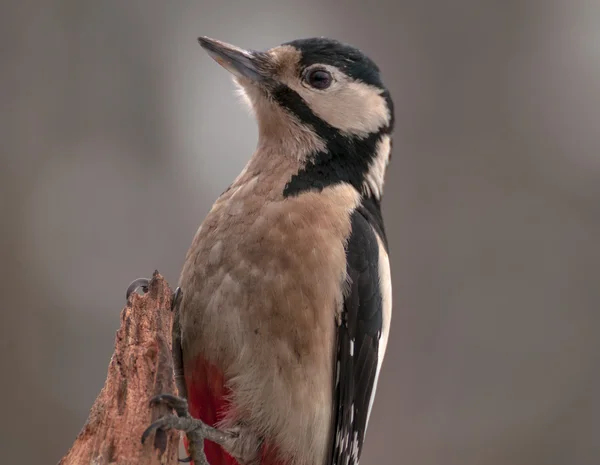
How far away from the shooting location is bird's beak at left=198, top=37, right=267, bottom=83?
2262 mm

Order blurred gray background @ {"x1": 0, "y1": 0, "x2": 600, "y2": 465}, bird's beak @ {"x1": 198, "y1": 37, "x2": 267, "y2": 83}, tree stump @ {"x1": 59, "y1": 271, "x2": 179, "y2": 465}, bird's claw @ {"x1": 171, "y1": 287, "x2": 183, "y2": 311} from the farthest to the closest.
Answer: blurred gray background @ {"x1": 0, "y1": 0, "x2": 600, "y2": 465}, bird's beak @ {"x1": 198, "y1": 37, "x2": 267, "y2": 83}, bird's claw @ {"x1": 171, "y1": 287, "x2": 183, "y2": 311}, tree stump @ {"x1": 59, "y1": 271, "x2": 179, "y2": 465}

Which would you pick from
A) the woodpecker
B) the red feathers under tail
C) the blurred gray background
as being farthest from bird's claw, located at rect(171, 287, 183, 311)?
the blurred gray background

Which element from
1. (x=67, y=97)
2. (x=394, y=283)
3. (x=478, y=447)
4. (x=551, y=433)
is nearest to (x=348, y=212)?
(x=394, y=283)

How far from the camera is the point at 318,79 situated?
233 cm

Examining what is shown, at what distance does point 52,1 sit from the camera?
487 centimetres

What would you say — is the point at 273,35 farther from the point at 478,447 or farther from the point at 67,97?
the point at 478,447

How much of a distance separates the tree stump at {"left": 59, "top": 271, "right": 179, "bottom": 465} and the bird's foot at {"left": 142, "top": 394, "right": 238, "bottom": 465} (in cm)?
2

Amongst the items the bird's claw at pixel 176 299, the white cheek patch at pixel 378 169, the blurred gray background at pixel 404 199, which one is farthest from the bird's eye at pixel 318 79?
the blurred gray background at pixel 404 199

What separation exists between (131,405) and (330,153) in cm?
97

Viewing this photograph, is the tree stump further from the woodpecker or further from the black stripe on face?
the black stripe on face

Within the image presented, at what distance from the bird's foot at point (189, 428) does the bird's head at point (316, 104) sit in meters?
0.75

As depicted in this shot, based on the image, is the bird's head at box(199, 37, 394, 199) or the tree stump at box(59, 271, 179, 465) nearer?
the tree stump at box(59, 271, 179, 465)

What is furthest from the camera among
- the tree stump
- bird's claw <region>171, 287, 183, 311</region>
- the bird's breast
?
bird's claw <region>171, 287, 183, 311</region>

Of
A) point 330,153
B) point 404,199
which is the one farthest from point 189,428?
point 404,199
